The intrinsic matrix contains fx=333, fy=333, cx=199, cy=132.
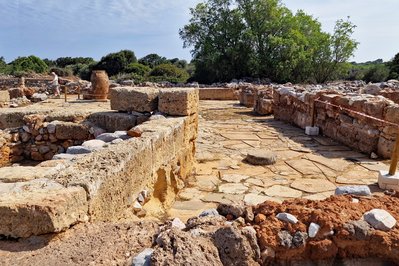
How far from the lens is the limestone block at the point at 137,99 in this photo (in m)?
5.07

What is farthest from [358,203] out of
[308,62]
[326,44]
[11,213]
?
[326,44]

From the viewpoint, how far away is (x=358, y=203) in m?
2.22

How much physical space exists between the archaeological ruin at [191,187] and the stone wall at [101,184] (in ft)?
0.03

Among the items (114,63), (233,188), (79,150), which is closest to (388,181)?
(233,188)

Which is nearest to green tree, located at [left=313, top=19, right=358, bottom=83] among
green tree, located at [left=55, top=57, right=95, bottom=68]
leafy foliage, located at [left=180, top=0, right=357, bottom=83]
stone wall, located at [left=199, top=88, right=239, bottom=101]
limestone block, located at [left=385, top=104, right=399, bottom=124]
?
leafy foliage, located at [left=180, top=0, right=357, bottom=83]

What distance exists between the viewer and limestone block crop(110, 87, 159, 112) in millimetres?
5074

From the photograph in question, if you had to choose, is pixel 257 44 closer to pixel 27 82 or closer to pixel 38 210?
pixel 27 82

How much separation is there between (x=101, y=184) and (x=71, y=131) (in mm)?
3323

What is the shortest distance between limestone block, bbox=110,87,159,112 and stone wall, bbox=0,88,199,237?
62cm

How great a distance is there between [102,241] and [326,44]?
1089 inches

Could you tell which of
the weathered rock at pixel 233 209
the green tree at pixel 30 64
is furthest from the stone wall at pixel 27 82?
the weathered rock at pixel 233 209

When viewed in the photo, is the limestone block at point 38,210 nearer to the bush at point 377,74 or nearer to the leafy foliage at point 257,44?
the leafy foliage at point 257,44

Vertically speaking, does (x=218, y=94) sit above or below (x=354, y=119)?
below

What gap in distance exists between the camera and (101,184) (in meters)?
2.27
